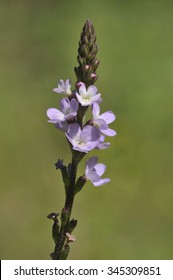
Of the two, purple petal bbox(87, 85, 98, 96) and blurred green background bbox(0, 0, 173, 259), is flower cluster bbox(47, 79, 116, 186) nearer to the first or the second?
purple petal bbox(87, 85, 98, 96)

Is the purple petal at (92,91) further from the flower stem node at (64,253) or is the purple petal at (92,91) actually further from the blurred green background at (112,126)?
the blurred green background at (112,126)

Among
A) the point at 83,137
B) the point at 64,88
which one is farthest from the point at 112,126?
the point at 83,137

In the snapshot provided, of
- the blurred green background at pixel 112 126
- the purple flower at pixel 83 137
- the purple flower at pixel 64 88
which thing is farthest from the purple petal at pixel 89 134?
the blurred green background at pixel 112 126

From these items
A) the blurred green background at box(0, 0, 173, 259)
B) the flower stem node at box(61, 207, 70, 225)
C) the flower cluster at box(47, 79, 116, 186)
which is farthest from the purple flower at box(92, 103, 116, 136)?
the blurred green background at box(0, 0, 173, 259)

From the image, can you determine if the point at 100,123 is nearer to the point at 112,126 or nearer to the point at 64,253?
the point at 64,253

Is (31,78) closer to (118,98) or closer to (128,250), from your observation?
(118,98)

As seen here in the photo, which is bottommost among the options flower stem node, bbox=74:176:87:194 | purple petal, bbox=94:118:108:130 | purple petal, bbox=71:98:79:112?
flower stem node, bbox=74:176:87:194
